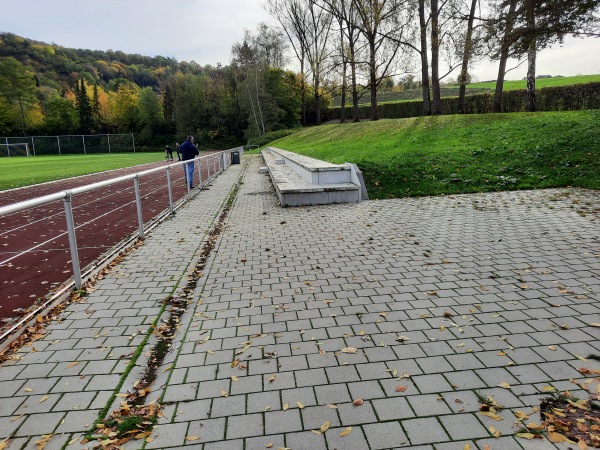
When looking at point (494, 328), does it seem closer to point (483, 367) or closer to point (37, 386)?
point (483, 367)

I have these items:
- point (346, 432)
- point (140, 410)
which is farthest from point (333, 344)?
point (140, 410)

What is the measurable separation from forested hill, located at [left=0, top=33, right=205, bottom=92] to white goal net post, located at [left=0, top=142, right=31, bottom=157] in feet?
130

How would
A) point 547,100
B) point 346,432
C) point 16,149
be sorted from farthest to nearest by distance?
point 16,149 → point 547,100 → point 346,432

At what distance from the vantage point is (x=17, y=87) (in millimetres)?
75438

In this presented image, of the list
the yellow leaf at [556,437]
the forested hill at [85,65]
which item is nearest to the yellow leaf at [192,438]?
the yellow leaf at [556,437]

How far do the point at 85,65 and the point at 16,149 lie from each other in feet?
188

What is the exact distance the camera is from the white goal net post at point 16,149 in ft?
198

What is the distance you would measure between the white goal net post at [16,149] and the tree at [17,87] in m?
18.4

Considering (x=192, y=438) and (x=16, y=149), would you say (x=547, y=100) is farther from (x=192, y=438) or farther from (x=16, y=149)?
(x=16, y=149)

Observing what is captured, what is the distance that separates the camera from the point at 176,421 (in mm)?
2650

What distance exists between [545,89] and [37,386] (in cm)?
2664

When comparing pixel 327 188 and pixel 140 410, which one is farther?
pixel 327 188

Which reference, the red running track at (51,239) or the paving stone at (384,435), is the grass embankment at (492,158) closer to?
the red running track at (51,239)

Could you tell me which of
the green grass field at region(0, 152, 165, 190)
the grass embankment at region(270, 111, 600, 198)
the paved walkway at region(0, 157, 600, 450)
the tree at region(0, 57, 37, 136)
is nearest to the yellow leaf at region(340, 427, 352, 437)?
the paved walkway at region(0, 157, 600, 450)
